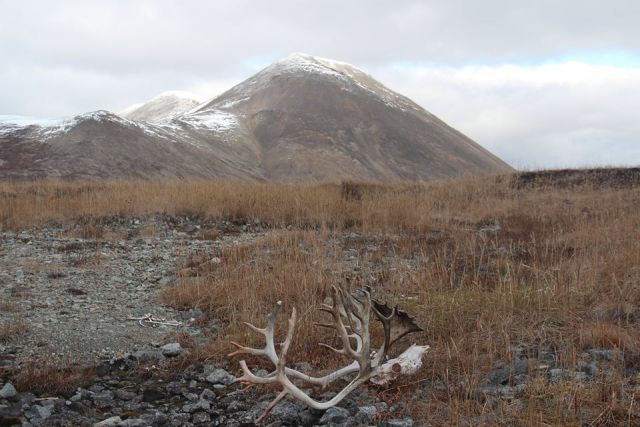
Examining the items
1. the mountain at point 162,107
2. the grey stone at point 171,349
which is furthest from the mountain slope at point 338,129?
the grey stone at point 171,349

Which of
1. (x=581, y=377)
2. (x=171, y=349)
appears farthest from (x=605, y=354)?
(x=171, y=349)

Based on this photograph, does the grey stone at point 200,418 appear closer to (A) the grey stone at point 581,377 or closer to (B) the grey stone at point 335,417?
(B) the grey stone at point 335,417

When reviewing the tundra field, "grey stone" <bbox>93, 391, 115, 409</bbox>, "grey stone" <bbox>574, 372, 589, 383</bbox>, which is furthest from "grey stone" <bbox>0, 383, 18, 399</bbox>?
"grey stone" <bbox>574, 372, 589, 383</bbox>

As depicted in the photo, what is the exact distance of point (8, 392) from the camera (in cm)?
456

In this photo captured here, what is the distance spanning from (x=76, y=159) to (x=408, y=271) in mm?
44637

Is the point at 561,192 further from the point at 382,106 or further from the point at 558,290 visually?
the point at 382,106

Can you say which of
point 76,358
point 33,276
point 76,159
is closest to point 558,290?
point 76,358

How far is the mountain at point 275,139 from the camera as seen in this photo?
162ft

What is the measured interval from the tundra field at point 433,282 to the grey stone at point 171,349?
5.3 inches

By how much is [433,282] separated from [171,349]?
3.57 metres

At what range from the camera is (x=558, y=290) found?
6.43 meters

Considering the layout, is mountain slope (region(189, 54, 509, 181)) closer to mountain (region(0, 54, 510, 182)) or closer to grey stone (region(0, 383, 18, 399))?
mountain (region(0, 54, 510, 182))

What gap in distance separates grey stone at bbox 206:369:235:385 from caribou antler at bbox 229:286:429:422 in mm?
943

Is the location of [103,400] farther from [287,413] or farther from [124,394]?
[287,413]
